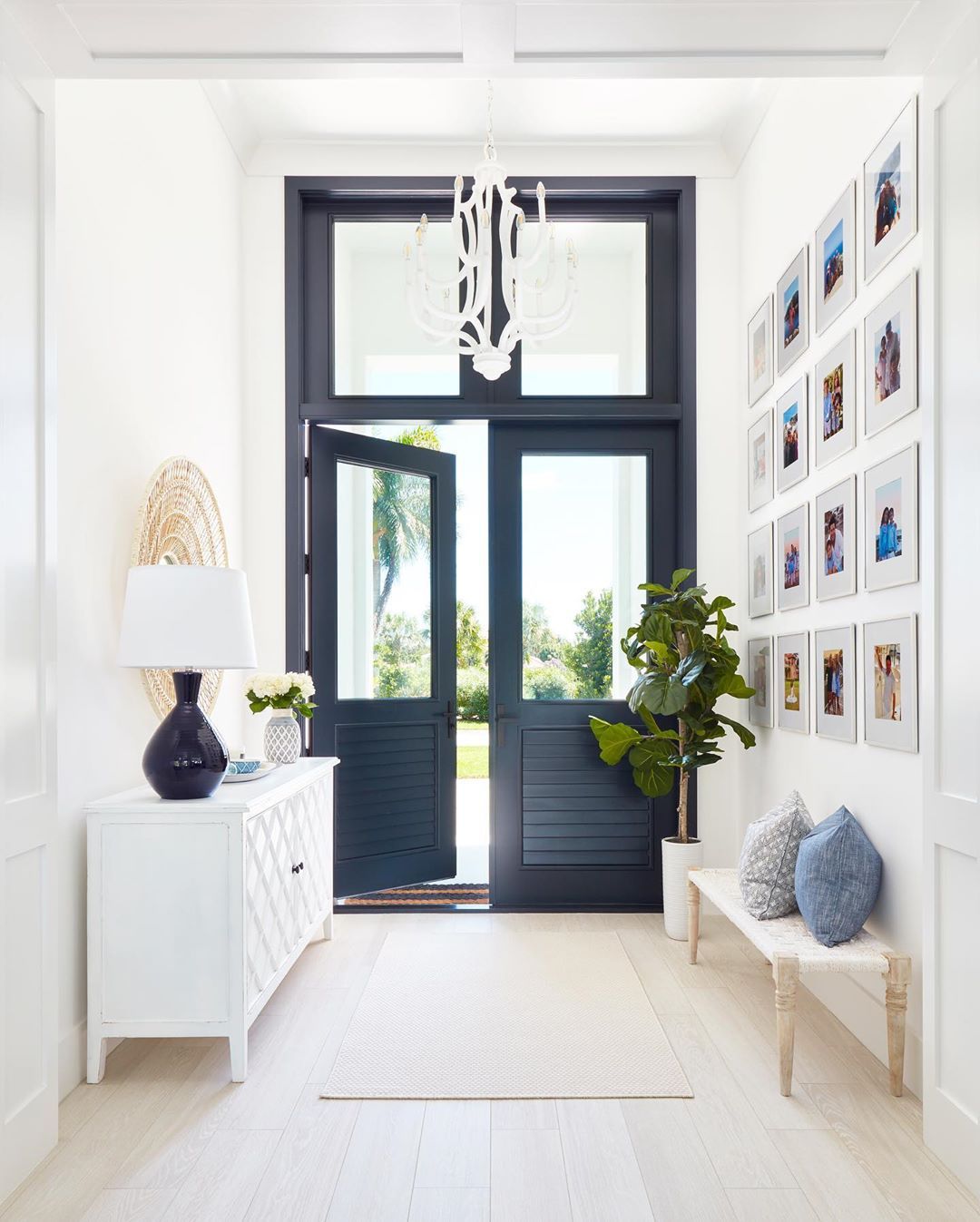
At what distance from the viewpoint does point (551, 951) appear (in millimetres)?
3990

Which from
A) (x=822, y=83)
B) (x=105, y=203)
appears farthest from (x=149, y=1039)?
(x=822, y=83)

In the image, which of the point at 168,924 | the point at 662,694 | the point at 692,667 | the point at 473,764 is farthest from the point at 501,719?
the point at 473,764

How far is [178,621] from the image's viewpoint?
9.34 feet

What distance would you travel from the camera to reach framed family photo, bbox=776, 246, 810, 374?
364cm

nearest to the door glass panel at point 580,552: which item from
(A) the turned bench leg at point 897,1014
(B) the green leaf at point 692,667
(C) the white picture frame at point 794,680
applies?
(B) the green leaf at point 692,667

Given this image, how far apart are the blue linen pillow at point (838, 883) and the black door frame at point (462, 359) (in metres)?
2.01

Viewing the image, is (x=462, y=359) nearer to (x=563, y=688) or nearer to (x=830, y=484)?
(x=563, y=688)

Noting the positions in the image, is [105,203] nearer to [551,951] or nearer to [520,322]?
[520,322]

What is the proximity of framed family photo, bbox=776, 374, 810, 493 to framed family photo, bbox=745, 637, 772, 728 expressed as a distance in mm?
671

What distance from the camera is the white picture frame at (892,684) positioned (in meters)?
2.68

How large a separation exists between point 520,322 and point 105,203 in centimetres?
137

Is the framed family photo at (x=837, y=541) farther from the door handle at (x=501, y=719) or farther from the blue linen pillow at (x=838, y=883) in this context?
the door handle at (x=501, y=719)

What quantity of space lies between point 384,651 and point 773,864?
2.25 meters

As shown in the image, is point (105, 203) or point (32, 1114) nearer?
point (32, 1114)
